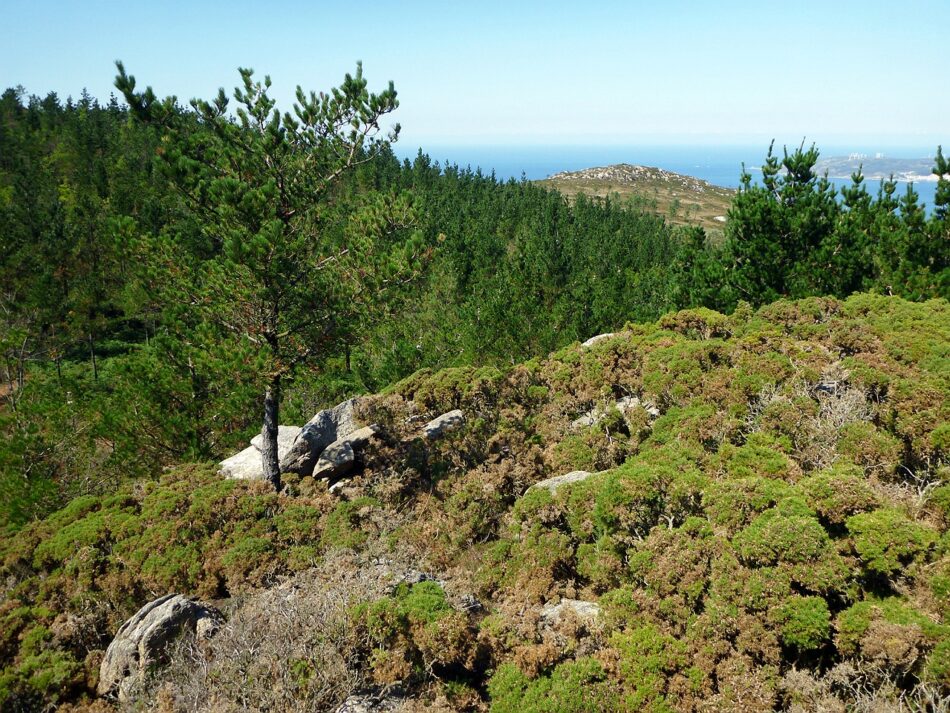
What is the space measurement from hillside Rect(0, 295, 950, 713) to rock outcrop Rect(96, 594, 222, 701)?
26 cm

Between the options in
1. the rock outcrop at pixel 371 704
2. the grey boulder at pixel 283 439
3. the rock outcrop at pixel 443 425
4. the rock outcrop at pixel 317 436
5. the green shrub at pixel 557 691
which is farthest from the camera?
the rock outcrop at pixel 443 425

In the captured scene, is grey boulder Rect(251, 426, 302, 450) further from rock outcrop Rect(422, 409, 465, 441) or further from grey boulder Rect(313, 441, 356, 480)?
rock outcrop Rect(422, 409, 465, 441)

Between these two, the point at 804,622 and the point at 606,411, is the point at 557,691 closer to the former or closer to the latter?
the point at 804,622

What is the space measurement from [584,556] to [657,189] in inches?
7352

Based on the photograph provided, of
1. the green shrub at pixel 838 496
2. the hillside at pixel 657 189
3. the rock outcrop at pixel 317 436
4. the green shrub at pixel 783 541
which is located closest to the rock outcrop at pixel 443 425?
the rock outcrop at pixel 317 436

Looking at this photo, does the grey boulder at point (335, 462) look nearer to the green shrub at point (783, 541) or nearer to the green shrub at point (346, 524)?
the green shrub at point (346, 524)

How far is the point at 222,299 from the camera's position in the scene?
12078mm

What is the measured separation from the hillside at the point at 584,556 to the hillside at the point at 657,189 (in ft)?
409

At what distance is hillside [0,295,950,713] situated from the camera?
22.1 feet

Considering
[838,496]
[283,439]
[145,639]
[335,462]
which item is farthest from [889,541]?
[283,439]

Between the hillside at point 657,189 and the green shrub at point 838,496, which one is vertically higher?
the hillside at point 657,189

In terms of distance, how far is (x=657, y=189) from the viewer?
176 metres

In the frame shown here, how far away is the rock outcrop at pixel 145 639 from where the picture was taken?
25.9 ft

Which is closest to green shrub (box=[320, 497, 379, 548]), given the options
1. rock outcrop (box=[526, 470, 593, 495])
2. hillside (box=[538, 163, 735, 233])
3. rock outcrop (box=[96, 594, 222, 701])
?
rock outcrop (box=[96, 594, 222, 701])
